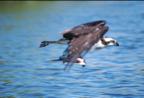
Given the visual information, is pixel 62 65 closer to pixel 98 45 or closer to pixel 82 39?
pixel 98 45

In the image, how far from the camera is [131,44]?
75.2 ft

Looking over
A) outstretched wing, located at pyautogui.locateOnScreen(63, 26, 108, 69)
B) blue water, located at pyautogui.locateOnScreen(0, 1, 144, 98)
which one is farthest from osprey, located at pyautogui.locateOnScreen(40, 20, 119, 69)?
blue water, located at pyautogui.locateOnScreen(0, 1, 144, 98)

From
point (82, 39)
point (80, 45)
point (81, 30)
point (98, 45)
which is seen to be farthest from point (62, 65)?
point (80, 45)

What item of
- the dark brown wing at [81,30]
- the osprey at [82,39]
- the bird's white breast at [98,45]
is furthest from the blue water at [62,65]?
the dark brown wing at [81,30]

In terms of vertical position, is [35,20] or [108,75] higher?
[35,20]

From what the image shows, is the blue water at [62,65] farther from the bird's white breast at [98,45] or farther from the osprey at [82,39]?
the osprey at [82,39]

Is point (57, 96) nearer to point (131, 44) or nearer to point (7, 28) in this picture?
point (131, 44)

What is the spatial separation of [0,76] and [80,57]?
5.29 meters

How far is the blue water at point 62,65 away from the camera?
13242mm

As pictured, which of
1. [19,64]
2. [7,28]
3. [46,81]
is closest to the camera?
[46,81]

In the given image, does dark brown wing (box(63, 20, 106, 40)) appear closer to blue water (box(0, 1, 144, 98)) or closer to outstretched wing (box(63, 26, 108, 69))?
outstretched wing (box(63, 26, 108, 69))

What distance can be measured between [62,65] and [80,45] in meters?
6.94

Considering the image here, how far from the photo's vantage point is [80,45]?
10867 mm

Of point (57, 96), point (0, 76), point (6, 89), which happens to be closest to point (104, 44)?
point (57, 96)
